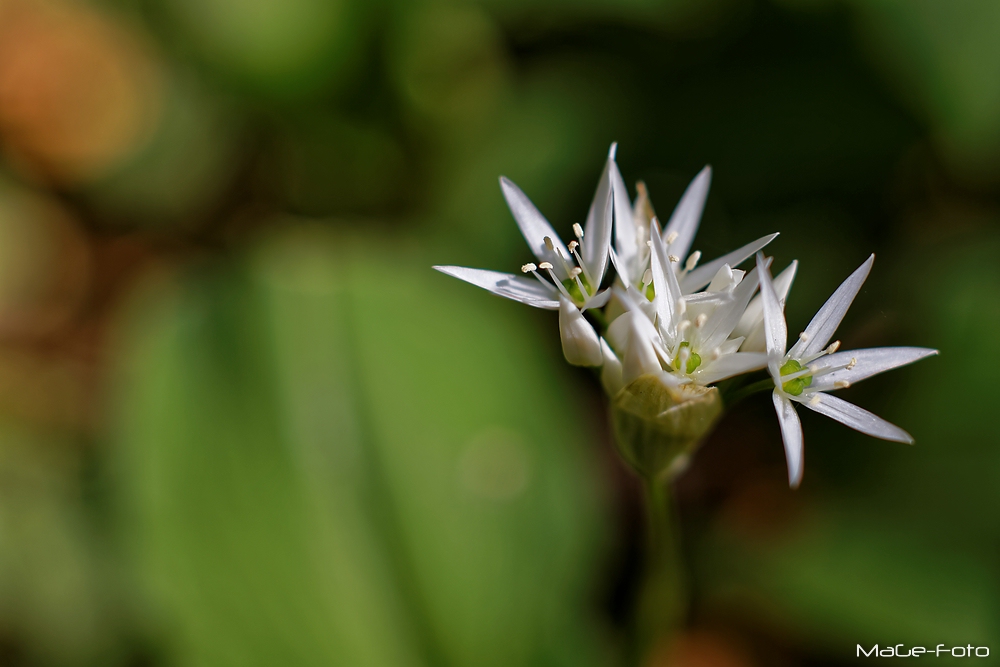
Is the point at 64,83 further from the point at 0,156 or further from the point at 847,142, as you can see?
the point at 847,142

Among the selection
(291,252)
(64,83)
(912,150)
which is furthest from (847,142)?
(64,83)

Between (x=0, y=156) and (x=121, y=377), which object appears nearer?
(x=121, y=377)

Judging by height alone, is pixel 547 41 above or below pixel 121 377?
above

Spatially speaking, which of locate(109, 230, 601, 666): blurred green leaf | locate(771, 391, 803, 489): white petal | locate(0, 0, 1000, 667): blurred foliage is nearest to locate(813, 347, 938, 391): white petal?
locate(771, 391, 803, 489): white petal

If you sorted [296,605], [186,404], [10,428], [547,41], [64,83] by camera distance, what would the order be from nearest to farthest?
[296,605] → [186,404] → [10,428] → [547,41] → [64,83]

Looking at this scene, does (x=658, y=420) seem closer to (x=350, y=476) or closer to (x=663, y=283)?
(x=663, y=283)

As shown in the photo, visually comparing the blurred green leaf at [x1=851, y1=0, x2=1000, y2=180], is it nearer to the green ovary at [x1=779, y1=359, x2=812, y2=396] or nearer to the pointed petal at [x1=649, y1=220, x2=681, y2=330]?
the green ovary at [x1=779, y1=359, x2=812, y2=396]

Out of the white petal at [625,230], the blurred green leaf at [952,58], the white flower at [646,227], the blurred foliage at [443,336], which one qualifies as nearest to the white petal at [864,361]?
the white flower at [646,227]
